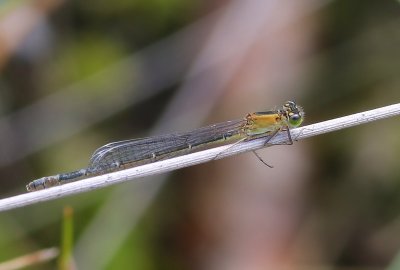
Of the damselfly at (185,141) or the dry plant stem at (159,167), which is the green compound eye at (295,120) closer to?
the damselfly at (185,141)

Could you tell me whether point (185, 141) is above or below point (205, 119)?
below

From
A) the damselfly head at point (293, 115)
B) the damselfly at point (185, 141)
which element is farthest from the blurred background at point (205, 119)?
the damselfly head at point (293, 115)

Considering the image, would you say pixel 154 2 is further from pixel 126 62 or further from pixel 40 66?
pixel 40 66

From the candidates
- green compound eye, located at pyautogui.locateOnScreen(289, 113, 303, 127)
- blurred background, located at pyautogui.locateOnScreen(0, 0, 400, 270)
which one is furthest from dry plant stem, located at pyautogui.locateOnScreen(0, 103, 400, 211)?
blurred background, located at pyautogui.locateOnScreen(0, 0, 400, 270)

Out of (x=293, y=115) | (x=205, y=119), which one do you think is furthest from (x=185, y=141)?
(x=205, y=119)

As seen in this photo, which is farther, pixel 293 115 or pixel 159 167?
pixel 293 115

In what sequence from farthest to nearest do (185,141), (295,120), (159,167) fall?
(185,141) → (295,120) → (159,167)

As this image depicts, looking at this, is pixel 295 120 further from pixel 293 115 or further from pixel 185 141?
pixel 185 141

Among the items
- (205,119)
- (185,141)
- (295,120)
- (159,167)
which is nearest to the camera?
(159,167)
